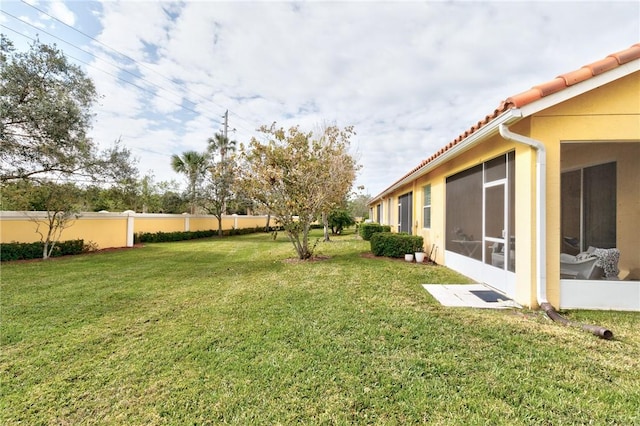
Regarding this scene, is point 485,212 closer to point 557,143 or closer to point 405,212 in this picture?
point 557,143

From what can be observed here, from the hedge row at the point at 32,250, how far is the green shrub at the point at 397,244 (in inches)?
510

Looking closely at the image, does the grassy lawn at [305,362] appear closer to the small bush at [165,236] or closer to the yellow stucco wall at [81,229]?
the yellow stucco wall at [81,229]

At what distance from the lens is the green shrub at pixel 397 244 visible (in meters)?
9.88

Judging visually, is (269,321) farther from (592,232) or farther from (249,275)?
(592,232)

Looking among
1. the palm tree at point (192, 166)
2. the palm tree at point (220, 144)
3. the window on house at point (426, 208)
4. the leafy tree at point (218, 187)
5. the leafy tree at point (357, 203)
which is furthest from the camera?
the palm tree at point (220, 144)

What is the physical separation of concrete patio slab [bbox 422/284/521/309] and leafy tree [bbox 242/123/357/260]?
4.87m

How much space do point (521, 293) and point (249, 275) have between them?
20.1ft

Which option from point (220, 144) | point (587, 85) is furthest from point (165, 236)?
point (587, 85)

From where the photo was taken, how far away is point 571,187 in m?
4.89

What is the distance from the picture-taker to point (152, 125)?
17328 mm

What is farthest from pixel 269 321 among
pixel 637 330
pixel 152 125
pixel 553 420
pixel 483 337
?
pixel 152 125

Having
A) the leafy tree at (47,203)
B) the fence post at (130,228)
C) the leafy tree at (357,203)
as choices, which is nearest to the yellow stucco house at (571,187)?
the leafy tree at (357,203)

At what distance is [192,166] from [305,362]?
75.3 ft

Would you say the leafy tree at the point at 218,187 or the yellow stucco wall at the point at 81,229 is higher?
the leafy tree at the point at 218,187
